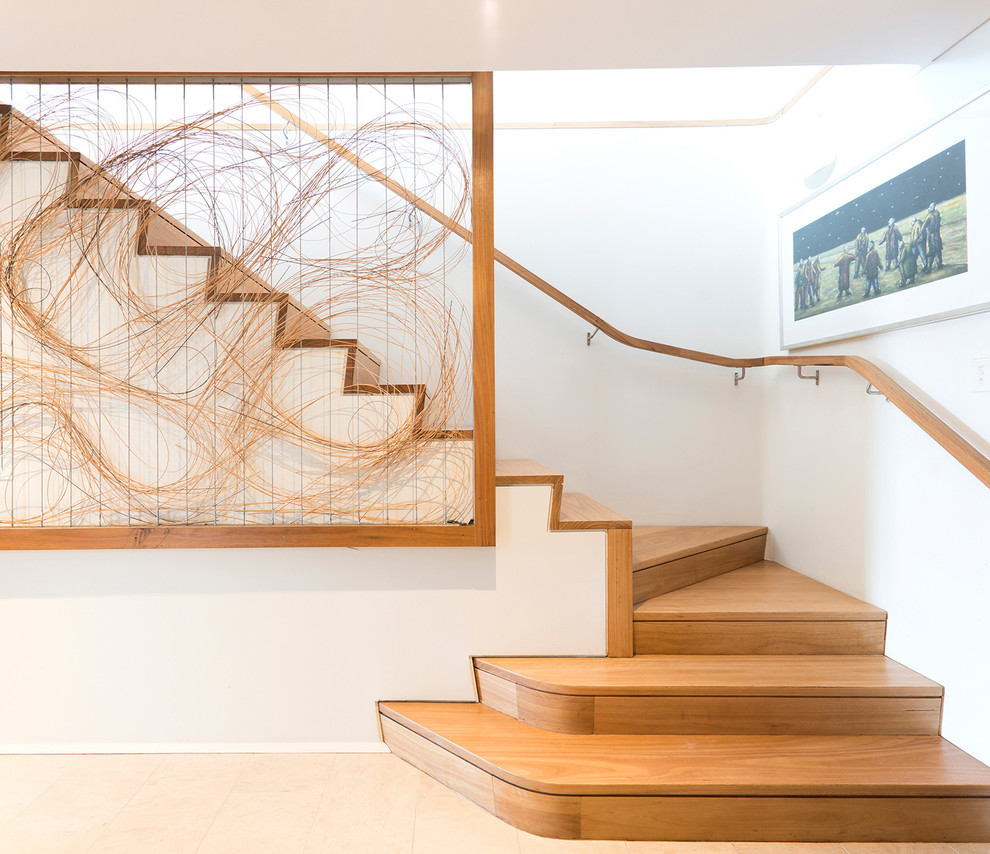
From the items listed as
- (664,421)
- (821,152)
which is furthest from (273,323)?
(821,152)

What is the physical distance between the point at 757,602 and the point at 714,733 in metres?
0.57

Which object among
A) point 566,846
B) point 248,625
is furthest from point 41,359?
point 566,846

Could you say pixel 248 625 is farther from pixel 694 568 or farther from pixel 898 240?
pixel 898 240

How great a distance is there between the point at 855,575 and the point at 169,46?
2.96 m

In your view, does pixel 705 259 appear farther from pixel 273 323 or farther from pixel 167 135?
pixel 167 135

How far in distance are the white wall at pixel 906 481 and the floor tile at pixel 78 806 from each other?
2525 millimetres

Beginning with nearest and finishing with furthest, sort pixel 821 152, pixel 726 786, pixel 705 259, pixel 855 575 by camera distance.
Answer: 1. pixel 726 786
2. pixel 855 575
3. pixel 821 152
4. pixel 705 259

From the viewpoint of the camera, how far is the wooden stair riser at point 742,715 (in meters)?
2.18

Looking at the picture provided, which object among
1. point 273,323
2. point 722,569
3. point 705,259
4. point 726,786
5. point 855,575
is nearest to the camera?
point 726,786

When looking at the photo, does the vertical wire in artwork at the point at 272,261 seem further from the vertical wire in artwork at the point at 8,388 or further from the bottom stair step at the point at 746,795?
the bottom stair step at the point at 746,795

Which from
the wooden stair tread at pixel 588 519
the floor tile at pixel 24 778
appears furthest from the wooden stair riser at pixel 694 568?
the floor tile at pixel 24 778

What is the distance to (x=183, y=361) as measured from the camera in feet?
7.91

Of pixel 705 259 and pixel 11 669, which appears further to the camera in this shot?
pixel 705 259

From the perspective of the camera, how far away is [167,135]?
241cm
